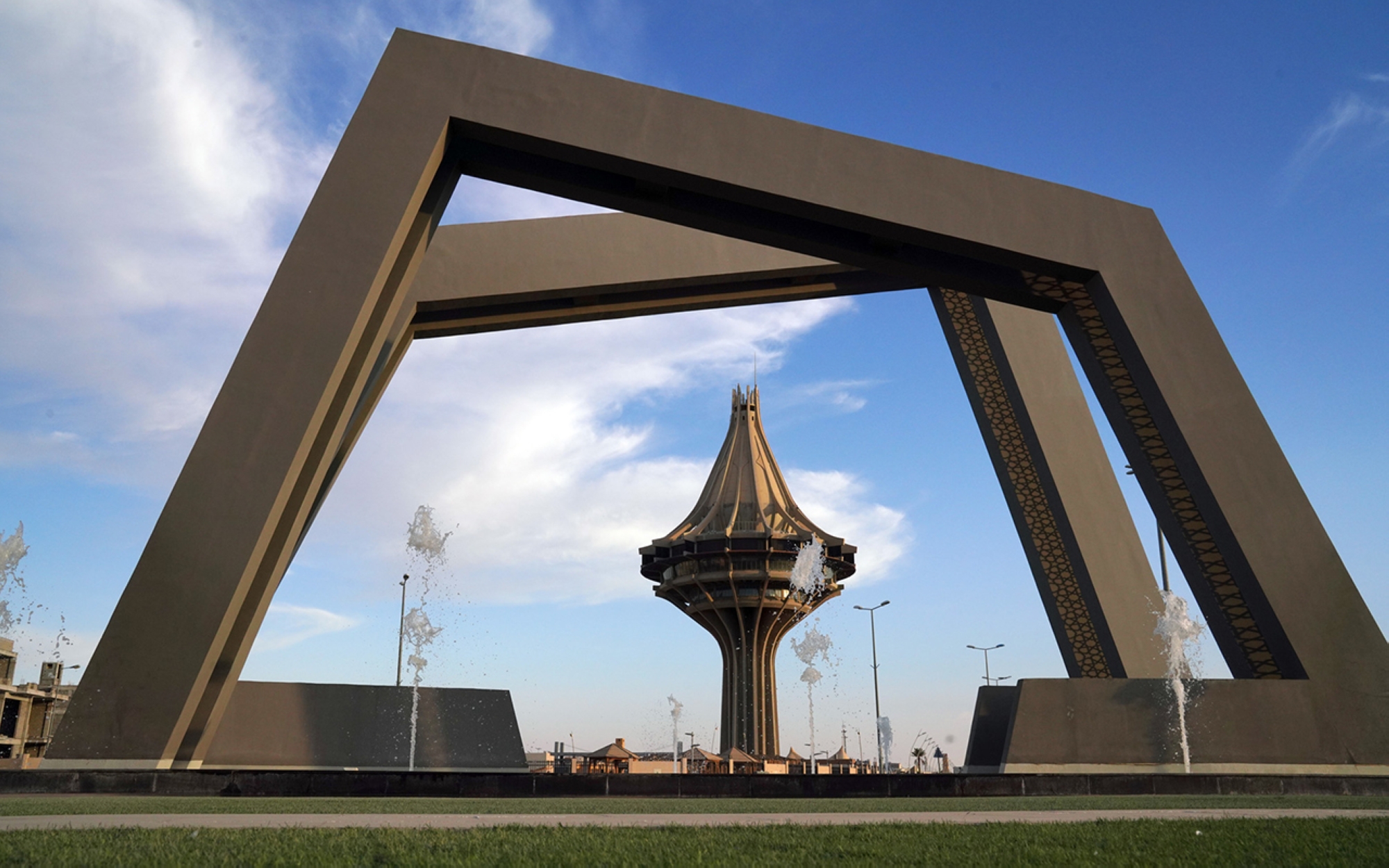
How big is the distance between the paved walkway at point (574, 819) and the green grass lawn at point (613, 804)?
0.33 meters

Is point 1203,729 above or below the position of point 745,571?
below

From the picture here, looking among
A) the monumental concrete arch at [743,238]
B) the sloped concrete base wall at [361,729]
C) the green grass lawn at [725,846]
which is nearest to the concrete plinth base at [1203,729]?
the monumental concrete arch at [743,238]

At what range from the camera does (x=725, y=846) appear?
4020 millimetres

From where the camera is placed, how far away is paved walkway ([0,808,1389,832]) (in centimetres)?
502

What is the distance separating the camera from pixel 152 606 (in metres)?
9.91

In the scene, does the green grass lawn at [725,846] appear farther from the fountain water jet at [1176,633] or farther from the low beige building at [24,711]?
the low beige building at [24,711]

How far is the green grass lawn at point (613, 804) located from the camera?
6.39 m

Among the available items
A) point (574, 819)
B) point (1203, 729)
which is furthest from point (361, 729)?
point (1203, 729)

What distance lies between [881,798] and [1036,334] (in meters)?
11.6

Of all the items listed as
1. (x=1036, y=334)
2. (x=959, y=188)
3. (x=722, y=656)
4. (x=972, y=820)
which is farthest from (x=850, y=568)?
(x=972, y=820)

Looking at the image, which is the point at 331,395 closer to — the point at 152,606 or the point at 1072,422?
the point at 152,606

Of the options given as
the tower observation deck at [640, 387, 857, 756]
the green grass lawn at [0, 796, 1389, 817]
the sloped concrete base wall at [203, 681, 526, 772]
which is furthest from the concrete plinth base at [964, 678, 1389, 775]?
the tower observation deck at [640, 387, 857, 756]

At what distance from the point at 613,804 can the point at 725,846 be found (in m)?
3.81

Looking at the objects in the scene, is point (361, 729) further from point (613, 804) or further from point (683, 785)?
point (613, 804)
